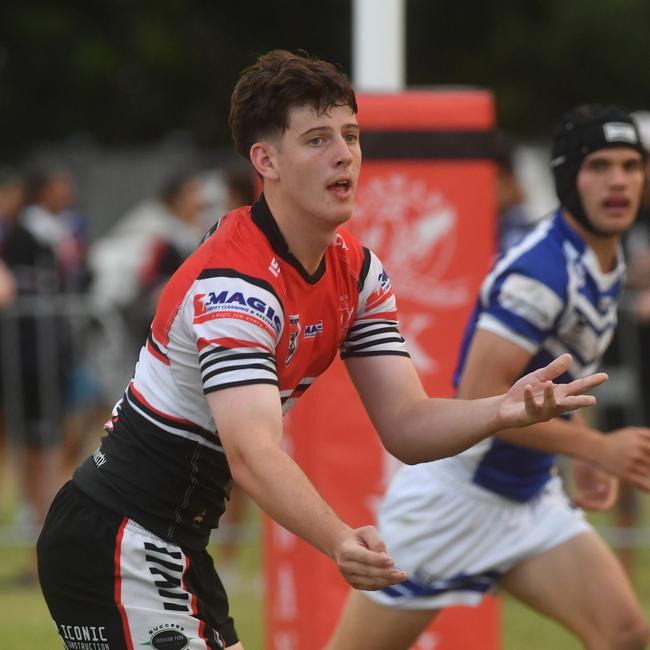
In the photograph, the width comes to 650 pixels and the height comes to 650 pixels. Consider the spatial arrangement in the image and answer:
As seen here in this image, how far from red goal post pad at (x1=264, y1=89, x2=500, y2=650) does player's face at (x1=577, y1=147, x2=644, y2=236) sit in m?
1.22

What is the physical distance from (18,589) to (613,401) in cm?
385

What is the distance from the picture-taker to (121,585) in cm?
375

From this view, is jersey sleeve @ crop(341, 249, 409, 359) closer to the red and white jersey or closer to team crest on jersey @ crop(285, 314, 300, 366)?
the red and white jersey

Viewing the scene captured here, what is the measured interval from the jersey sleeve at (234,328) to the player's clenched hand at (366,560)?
460 mm

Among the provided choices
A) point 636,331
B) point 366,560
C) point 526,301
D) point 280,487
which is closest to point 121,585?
point 280,487

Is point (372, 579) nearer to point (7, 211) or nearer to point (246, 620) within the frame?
point (246, 620)

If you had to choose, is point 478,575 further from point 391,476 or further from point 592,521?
point 592,521

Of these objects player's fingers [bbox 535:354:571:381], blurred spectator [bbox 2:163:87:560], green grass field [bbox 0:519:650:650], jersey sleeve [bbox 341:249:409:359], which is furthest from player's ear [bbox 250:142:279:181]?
blurred spectator [bbox 2:163:87:560]

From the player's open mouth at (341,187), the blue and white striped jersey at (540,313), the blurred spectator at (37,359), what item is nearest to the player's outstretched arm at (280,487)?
the player's open mouth at (341,187)

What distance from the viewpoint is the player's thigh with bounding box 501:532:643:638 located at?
15.6 ft

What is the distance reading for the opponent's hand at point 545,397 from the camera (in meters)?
3.40

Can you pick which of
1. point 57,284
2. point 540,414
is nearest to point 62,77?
point 57,284

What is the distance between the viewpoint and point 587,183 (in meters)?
4.99

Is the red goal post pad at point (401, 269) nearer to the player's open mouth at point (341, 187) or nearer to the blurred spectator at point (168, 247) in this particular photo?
the player's open mouth at point (341, 187)
